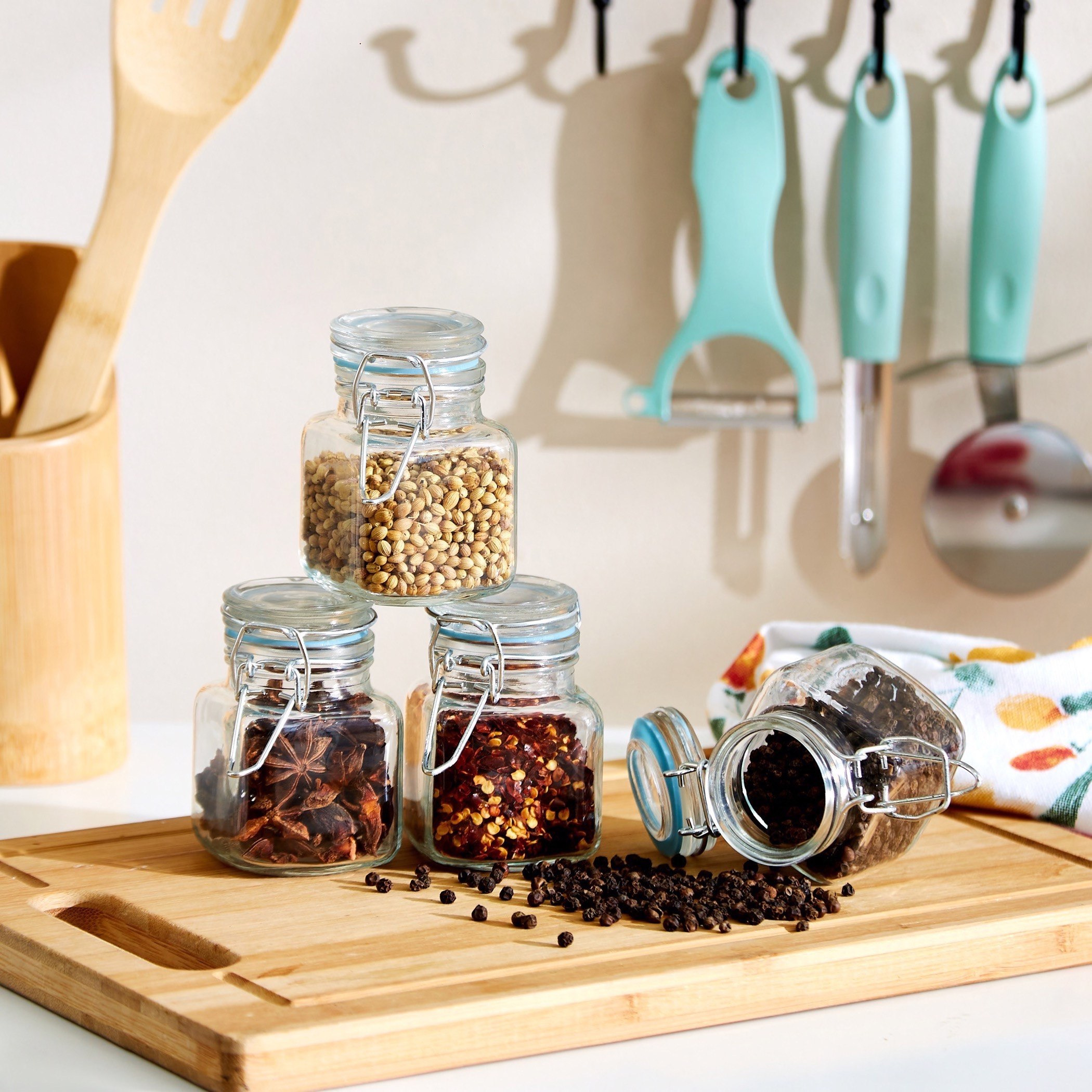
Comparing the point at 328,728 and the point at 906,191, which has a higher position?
the point at 906,191

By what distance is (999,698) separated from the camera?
103 centimetres

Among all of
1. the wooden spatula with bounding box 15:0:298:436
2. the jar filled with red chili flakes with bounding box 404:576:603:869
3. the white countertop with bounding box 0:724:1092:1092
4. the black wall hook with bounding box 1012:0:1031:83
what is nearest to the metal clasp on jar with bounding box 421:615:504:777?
the jar filled with red chili flakes with bounding box 404:576:603:869

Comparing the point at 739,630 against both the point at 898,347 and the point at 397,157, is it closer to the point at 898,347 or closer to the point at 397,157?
the point at 898,347

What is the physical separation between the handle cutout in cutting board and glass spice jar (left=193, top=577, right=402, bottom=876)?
72mm

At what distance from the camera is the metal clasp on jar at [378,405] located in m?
0.83

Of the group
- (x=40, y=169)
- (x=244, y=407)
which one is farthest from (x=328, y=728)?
(x=40, y=169)

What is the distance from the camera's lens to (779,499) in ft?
5.03

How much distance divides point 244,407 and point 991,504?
2.31 ft

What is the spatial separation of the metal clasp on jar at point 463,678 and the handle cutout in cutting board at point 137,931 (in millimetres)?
157

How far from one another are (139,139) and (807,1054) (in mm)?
714

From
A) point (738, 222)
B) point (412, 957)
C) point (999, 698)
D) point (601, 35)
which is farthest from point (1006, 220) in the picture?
point (412, 957)

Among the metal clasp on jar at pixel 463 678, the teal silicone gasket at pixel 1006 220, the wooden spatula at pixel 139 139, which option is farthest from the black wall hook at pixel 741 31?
the metal clasp on jar at pixel 463 678

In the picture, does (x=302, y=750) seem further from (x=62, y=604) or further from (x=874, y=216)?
(x=874, y=216)

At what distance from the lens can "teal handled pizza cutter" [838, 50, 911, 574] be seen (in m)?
1.38
